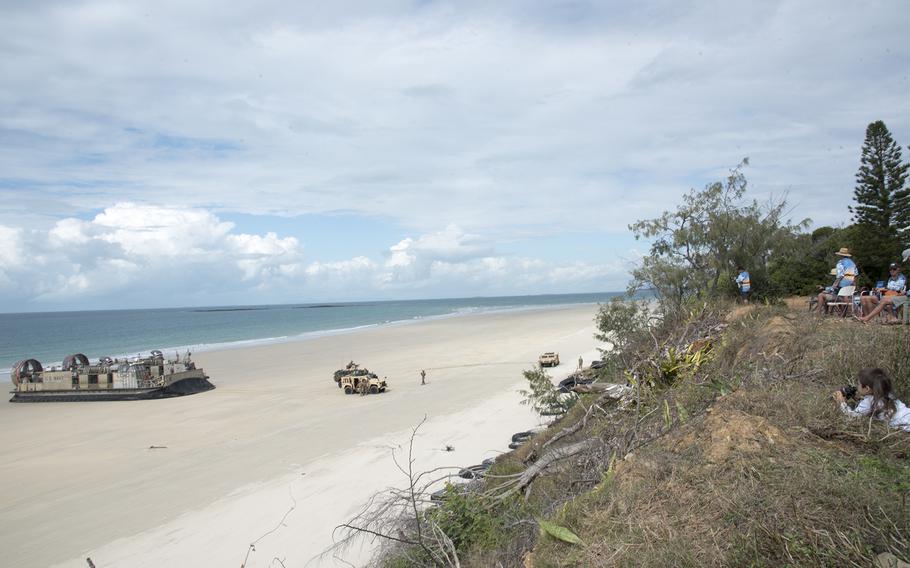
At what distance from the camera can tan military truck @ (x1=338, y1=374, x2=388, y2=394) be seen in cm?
2152

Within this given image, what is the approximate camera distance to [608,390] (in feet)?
29.1

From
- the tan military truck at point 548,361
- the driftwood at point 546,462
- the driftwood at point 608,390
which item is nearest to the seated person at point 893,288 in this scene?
the driftwood at point 608,390

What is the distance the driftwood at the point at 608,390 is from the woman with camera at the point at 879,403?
3272 mm

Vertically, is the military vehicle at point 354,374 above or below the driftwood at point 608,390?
below

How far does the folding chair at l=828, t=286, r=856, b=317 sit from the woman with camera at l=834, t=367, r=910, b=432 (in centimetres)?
587

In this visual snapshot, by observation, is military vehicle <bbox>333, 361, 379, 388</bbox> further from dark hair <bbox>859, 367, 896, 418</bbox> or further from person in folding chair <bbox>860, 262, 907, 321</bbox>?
dark hair <bbox>859, 367, 896, 418</bbox>

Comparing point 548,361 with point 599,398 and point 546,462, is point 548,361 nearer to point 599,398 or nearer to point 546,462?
point 599,398

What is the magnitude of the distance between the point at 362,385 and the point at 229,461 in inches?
321

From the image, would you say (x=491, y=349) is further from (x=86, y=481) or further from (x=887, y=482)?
(x=887, y=482)

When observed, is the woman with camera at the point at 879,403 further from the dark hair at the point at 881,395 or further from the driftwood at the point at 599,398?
the driftwood at the point at 599,398

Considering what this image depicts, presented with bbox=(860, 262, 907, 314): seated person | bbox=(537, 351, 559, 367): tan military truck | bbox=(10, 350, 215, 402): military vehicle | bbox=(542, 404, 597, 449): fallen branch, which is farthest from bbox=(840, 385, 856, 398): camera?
bbox=(10, 350, 215, 402): military vehicle

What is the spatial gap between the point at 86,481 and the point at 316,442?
5.20 m

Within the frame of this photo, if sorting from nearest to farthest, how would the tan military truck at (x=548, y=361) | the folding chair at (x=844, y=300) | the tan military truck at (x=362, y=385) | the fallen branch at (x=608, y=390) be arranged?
the fallen branch at (x=608, y=390) < the folding chair at (x=844, y=300) < the tan military truck at (x=362, y=385) < the tan military truck at (x=548, y=361)

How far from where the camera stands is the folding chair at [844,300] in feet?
33.0
